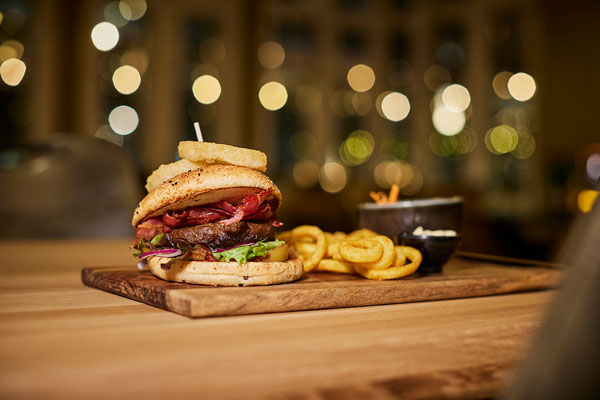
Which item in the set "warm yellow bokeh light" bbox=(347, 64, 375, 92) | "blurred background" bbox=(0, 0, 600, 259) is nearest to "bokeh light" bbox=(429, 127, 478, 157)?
"blurred background" bbox=(0, 0, 600, 259)

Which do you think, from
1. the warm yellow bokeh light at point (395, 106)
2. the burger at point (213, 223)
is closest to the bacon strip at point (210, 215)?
the burger at point (213, 223)

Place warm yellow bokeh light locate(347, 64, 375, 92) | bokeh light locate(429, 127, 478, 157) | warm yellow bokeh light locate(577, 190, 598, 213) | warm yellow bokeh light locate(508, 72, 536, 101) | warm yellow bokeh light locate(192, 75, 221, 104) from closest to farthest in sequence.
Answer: warm yellow bokeh light locate(577, 190, 598, 213), warm yellow bokeh light locate(192, 75, 221, 104), warm yellow bokeh light locate(508, 72, 536, 101), bokeh light locate(429, 127, 478, 157), warm yellow bokeh light locate(347, 64, 375, 92)

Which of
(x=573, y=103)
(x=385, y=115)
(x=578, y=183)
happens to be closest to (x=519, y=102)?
(x=573, y=103)

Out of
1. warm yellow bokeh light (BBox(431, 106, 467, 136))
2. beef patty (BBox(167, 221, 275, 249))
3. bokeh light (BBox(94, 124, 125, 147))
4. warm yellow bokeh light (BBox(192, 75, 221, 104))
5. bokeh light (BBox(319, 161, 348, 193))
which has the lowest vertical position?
bokeh light (BBox(319, 161, 348, 193))

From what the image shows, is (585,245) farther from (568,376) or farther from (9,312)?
(9,312)

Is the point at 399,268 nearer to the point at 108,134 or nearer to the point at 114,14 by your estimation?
the point at 108,134

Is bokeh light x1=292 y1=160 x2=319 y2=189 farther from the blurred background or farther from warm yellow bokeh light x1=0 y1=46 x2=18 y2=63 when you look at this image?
warm yellow bokeh light x1=0 y1=46 x2=18 y2=63
